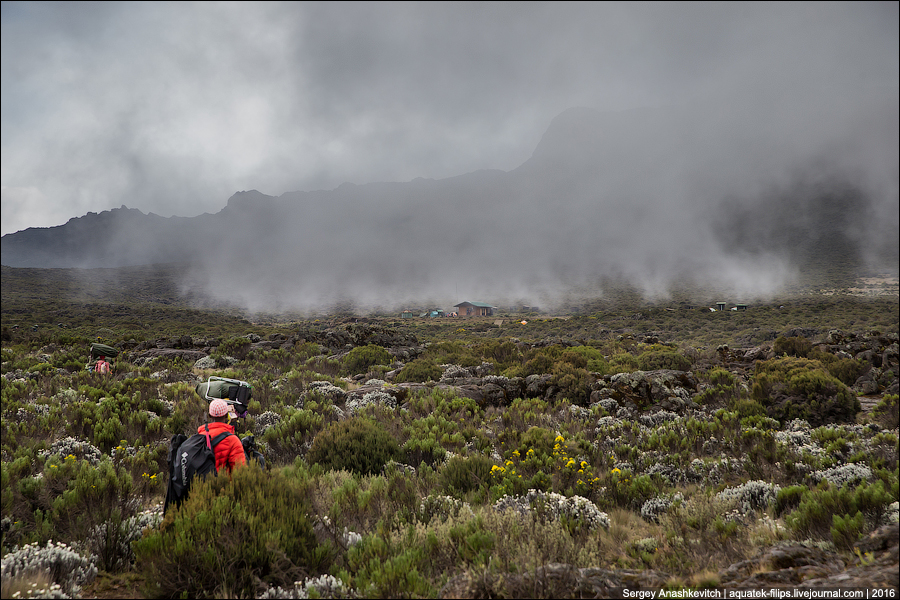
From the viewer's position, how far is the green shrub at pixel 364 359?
16828 mm

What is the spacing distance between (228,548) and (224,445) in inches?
61.8

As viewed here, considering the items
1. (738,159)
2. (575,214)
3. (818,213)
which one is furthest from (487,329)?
(738,159)

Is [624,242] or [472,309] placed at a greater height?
[624,242]

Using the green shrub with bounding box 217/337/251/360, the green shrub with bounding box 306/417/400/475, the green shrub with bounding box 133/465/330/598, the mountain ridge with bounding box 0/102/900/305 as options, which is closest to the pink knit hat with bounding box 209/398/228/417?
the green shrub with bounding box 133/465/330/598

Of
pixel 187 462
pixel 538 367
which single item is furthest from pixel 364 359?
pixel 187 462

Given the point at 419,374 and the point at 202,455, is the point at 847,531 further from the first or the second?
the point at 419,374

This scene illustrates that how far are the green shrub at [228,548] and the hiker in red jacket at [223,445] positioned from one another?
0.69m

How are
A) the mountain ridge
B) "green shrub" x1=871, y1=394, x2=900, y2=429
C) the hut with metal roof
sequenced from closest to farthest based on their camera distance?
"green shrub" x1=871, y1=394, x2=900, y2=429 < the hut with metal roof < the mountain ridge

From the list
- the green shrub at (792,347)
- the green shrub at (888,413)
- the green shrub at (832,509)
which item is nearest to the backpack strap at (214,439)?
the green shrub at (832,509)

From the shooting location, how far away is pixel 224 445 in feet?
14.4

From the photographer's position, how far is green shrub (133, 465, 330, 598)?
2963 millimetres

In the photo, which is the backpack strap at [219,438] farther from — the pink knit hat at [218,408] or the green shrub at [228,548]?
the green shrub at [228,548]

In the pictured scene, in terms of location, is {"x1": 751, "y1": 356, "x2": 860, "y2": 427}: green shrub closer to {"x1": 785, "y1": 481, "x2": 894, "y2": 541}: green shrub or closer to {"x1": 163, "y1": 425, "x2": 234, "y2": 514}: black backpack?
{"x1": 785, "y1": 481, "x2": 894, "y2": 541}: green shrub

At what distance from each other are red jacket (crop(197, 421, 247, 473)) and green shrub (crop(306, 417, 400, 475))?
174 cm
